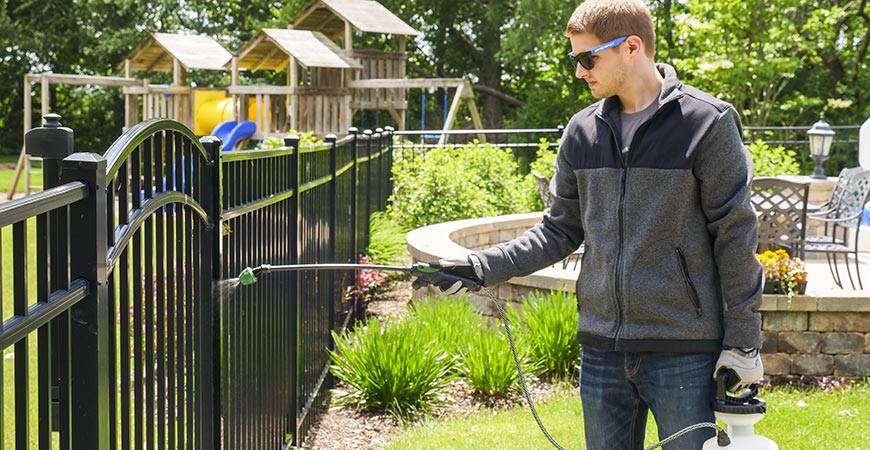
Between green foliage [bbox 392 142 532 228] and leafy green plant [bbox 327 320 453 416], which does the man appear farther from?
green foliage [bbox 392 142 532 228]

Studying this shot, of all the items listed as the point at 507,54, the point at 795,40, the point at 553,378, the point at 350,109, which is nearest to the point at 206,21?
the point at 507,54

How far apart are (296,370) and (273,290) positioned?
0.76 m

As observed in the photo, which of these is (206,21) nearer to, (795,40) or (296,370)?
(795,40)

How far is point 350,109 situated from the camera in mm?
23266

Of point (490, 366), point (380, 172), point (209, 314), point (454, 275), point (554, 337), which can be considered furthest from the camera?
point (380, 172)

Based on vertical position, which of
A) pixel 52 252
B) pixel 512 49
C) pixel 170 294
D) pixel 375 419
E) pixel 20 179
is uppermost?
pixel 512 49

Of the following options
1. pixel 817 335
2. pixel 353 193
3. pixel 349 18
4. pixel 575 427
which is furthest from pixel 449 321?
pixel 349 18

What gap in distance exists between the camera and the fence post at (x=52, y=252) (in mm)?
1803

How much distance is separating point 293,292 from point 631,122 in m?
2.36

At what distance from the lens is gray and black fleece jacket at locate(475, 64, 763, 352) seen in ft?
9.12

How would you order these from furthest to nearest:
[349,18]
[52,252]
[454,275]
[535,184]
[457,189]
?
[349,18] → [535,184] → [457,189] → [454,275] → [52,252]

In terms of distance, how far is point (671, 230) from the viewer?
2.85m

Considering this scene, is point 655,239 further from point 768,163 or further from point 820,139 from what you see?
point 768,163

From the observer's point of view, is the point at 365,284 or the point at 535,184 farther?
the point at 535,184
